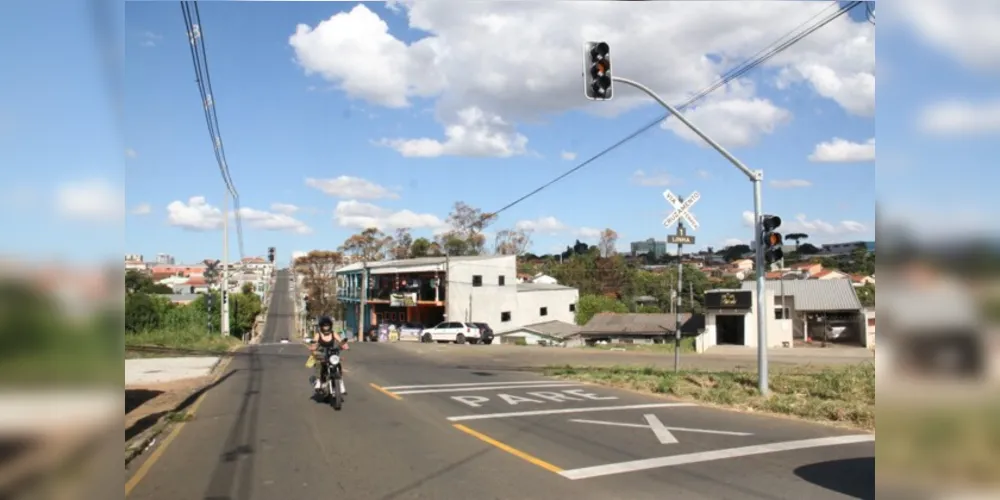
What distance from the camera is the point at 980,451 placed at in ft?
8.21

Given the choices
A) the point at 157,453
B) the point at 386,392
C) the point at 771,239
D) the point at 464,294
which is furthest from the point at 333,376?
the point at 464,294

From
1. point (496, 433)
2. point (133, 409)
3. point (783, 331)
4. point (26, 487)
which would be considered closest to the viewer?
point (26, 487)

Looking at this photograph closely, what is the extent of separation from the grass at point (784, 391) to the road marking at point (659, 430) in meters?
2.30

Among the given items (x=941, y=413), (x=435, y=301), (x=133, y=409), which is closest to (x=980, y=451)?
(x=941, y=413)

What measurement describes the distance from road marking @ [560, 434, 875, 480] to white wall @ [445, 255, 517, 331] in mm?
52093

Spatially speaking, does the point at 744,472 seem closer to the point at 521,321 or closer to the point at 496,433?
the point at 496,433

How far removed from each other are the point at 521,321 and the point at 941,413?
204ft

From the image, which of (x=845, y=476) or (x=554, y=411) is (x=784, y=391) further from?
(x=845, y=476)

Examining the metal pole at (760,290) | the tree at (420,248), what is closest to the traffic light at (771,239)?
the metal pole at (760,290)

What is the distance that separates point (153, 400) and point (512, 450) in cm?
906

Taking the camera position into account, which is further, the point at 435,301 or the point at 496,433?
the point at 435,301

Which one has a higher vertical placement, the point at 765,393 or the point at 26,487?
the point at 26,487

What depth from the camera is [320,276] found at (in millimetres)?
91875

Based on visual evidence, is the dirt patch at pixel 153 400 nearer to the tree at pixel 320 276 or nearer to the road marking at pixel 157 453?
the road marking at pixel 157 453
